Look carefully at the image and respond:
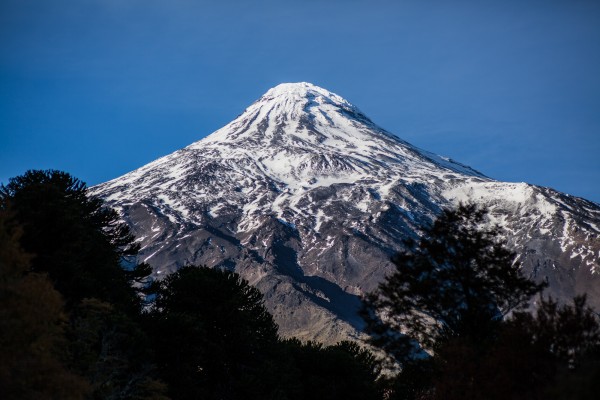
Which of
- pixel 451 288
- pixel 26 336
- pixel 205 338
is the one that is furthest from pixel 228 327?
pixel 26 336

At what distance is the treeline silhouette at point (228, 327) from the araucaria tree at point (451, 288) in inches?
2.0

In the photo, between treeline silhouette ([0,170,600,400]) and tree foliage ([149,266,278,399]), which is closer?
treeline silhouette ([0,170,600,400])

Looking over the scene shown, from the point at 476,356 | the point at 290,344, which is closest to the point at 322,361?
the point at 290,344

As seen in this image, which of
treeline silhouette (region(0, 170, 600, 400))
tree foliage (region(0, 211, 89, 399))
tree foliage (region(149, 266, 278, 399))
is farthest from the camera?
tree foliage (region(149, 266, 278, 399))

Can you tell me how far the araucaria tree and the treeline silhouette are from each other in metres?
0.05

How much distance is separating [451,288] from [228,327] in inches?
670

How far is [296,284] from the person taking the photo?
185875mm

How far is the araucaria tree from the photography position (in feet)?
77.4

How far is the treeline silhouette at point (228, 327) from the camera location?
16.9 metres

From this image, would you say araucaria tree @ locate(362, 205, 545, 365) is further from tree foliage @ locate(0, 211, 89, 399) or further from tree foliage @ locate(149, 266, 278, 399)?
tree foliage @ locate(0, 211, 89, 399)

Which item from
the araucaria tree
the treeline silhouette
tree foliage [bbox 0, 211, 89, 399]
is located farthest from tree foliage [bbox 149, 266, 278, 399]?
tree foliage [bbox 0, 211, 89, 399]

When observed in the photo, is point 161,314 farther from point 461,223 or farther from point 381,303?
point 461,223

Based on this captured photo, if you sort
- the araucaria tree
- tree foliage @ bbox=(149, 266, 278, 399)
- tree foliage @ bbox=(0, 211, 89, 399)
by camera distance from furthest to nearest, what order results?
tree foliage @ bbox=(149, 266, 278, 399) → the araucaria tree → tree foliage @ bbox=(0, 211, 89, 399)

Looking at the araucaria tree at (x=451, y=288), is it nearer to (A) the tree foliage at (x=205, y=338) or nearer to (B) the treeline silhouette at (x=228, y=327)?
(B) the treeline silhouette at (x=228, y=327)
